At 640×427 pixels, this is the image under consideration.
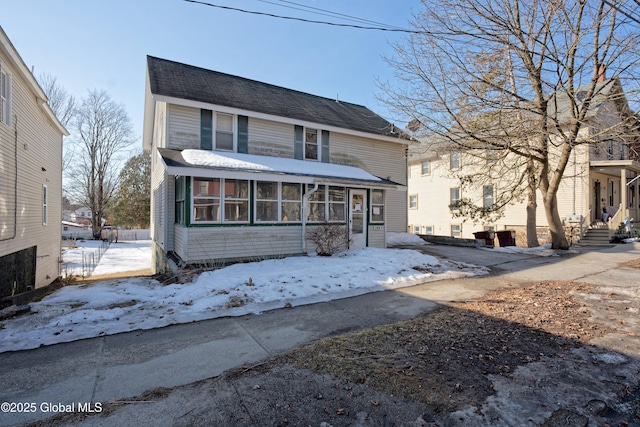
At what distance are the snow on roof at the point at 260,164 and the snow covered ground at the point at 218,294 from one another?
288 centimetres

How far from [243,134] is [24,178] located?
6725mm

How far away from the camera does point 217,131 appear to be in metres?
11.7

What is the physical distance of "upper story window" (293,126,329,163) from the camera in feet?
44.4

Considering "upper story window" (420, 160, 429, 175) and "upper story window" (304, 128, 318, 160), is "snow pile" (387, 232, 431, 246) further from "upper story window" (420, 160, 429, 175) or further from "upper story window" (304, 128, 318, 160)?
"upper story window" (420, 160, 429, 175)

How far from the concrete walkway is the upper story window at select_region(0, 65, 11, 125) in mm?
6700

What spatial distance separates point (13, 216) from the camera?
27.5 ft

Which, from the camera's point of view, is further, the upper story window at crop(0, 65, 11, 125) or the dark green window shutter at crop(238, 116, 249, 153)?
the dark green window shutter at crop(238, 116, 249, 153)

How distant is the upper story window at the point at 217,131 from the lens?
451 inches

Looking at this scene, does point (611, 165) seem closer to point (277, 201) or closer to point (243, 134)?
point (277, 201)

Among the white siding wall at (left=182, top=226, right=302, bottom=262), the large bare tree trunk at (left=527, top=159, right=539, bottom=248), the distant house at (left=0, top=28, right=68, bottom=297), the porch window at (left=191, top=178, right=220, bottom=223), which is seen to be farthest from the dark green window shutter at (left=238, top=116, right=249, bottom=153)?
the large bare tree trunk at (left=527, top=159, right=539, bottom=248)

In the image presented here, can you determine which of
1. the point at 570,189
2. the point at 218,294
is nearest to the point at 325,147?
the point at 218,294

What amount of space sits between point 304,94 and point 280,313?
46.9ft

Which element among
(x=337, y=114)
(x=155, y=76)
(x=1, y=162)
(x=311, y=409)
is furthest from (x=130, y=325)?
(x=337, y=114)

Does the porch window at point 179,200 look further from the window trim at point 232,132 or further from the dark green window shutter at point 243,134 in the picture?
the dark green window shutter at point 243,134
